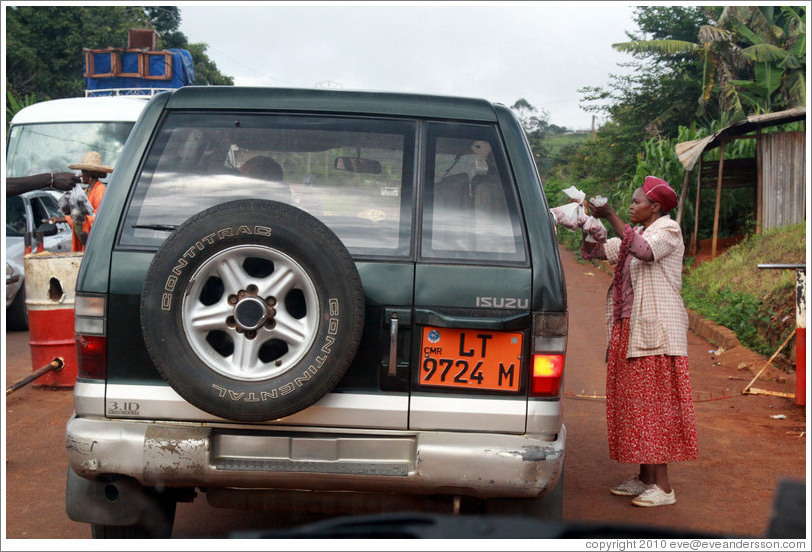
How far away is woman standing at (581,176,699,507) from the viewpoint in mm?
4547

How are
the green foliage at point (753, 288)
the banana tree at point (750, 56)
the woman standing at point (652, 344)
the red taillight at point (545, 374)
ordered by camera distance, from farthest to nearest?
the banana tree at point (750, 56)
the green foliage at point (753, 288)
the woman standing at point (652, 344)
the red taillight at point (545, 374)

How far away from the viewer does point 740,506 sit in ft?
15.9

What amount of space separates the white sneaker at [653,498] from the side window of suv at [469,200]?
2022 mm

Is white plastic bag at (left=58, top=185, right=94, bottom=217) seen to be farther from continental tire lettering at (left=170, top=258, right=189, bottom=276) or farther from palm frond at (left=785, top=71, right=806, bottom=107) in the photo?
palm frond at (left=785, top=71, right=806, bottom=107)

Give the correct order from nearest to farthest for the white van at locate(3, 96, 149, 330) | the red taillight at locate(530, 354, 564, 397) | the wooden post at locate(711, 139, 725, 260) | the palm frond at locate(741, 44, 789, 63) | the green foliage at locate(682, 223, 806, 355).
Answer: the red taillight at locate(530, 354, 564, 397)
the green foliage at locate(682, 223, 806, 355)
the white van at locate(3, 96, 149, 330)
the wooden post at locate(711, 139, 725, 260)
the palm frond at locate(741, 44, 789, 63)

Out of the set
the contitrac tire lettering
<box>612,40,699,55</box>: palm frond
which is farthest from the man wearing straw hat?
<box>612,40,699,55</box>: palm frond

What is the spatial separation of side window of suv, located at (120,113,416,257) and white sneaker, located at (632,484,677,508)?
88.9 inches

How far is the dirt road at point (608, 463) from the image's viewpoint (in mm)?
4445

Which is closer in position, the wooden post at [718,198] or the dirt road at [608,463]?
the dirt road at [608,463]

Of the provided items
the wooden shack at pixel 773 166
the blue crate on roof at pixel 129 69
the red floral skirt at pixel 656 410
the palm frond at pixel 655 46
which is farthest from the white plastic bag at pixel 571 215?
the palm frond at pixel 655 46

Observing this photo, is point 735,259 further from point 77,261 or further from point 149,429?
point 149,429

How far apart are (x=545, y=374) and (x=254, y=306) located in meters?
1.09

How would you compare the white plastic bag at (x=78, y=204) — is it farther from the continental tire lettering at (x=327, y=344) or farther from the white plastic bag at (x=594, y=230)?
the continental tire lettering at (x=327, y=344)

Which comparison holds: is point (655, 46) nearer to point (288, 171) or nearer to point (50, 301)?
point (50, 301)
